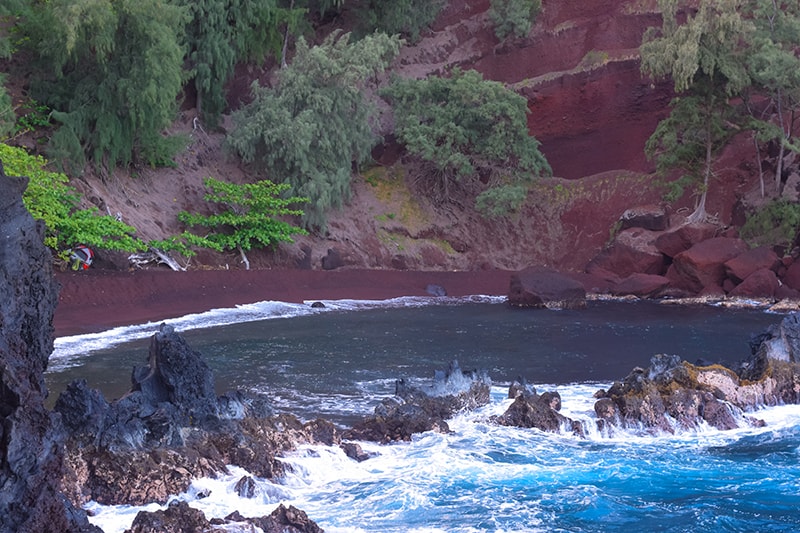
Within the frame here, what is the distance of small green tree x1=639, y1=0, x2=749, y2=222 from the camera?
33.9 metres

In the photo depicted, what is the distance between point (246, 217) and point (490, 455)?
21.0m

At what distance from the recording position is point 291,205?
34.9 m

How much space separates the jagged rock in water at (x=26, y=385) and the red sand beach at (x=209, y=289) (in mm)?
13088

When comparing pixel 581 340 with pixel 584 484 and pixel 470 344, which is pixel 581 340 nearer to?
pixel 470 344

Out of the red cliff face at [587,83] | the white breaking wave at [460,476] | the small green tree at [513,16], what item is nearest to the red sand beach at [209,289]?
the red cliff face at [587,83]

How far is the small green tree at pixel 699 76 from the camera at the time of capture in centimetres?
3391

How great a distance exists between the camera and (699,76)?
36.1 m

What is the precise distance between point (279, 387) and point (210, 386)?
13.3ft

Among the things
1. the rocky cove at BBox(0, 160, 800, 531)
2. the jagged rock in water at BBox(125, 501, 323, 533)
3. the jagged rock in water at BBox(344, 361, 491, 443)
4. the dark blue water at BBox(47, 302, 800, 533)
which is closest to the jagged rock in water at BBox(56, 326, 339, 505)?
the rocky cove at BBox(0, 160, 800, 531)

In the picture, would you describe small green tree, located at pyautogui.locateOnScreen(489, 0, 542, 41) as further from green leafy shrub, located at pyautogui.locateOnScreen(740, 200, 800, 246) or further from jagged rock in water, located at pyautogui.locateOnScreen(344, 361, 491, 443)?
jagged rock in water, located at pyautogui.locateOnScreen(344, 361, 491, 443)

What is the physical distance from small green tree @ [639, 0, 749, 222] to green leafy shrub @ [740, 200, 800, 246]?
223 centimetres


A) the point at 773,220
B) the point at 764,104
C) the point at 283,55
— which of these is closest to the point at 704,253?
the point at 773,220

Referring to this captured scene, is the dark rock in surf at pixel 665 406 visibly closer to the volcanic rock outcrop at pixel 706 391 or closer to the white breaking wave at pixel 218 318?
the volcanic rock outcrop at pixel 706 391

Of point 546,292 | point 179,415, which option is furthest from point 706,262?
point 179,415
